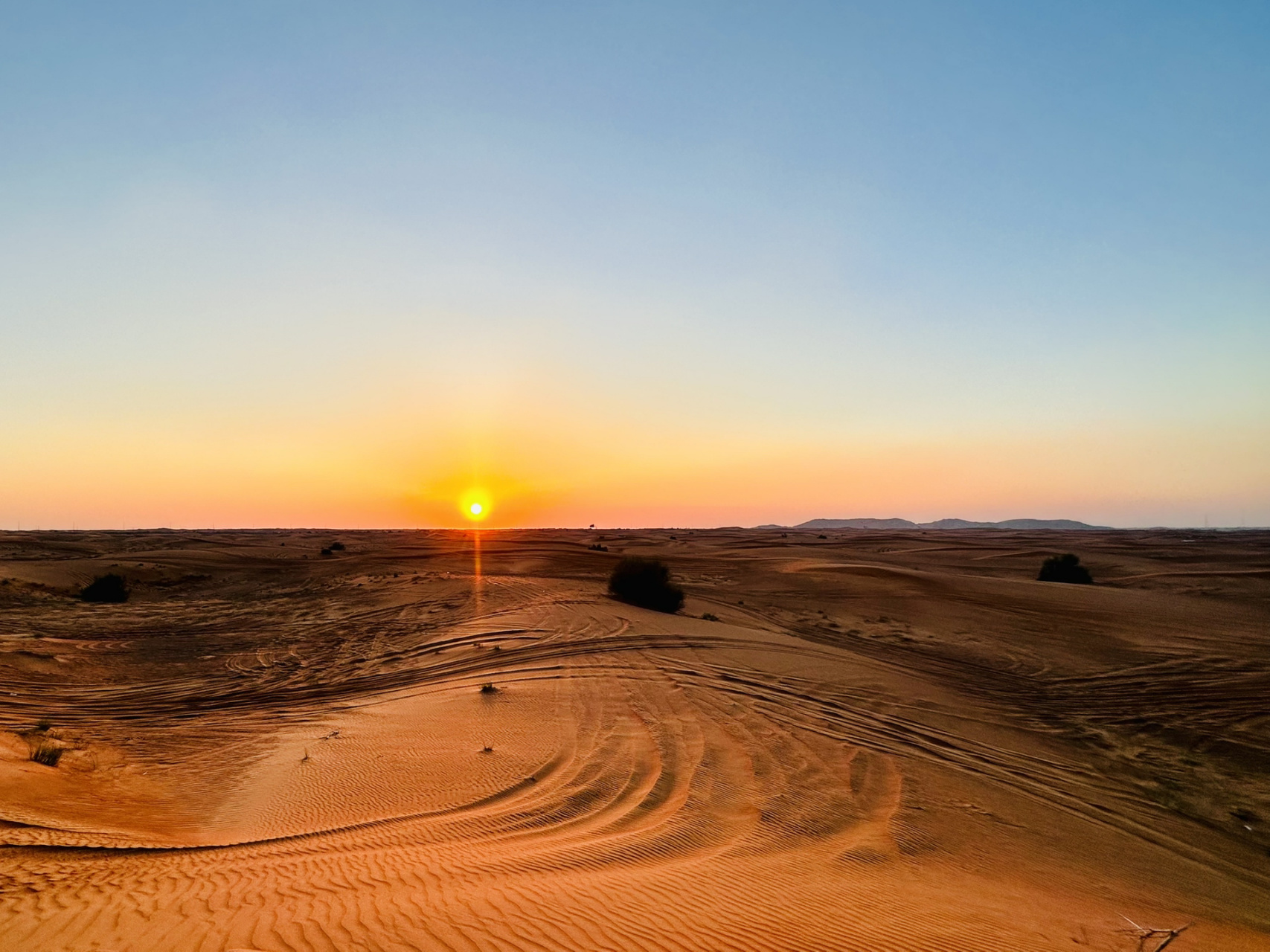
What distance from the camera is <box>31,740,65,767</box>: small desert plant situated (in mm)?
9219

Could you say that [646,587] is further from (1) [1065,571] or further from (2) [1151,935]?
(1) [1065,571]

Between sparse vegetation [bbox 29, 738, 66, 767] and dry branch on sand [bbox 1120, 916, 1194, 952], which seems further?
sparse vegetation [bbox 29, 738, 66, 767]

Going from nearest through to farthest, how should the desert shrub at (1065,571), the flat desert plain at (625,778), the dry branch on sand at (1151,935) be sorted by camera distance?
the flat desert plain at (625,778), the dry branch on sand at (1151,935), the desert shrub at (1065,571)

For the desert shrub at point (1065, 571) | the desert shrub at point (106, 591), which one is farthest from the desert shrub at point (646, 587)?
the desert shrub at point (1065, 571)

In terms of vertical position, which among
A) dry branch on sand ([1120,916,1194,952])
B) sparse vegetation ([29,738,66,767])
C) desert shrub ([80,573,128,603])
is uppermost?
desert shrub ([80,573,128,603])

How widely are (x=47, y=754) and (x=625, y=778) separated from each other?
759 centimetres

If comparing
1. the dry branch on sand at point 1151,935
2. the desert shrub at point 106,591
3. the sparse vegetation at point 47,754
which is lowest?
the dry branch on sand at point 1151,935

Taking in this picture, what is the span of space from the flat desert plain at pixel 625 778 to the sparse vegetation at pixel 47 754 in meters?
0.15

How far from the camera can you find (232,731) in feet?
38.2

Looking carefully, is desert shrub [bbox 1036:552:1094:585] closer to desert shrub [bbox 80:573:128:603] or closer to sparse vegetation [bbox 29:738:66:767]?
sparse vegetation [bbox 29:738:66:767]

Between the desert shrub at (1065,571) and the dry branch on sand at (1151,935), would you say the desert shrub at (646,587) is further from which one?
the desert shrub at (1065,571)

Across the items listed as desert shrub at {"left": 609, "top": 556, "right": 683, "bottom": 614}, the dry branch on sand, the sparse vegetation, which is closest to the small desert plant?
the sparse vegetation

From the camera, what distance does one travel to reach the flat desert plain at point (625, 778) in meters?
5.34

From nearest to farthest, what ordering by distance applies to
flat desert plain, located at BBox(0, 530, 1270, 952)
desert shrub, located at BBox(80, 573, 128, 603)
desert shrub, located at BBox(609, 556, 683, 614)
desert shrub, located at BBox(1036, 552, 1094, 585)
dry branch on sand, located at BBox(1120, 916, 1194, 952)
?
flat desert plain, located at BBox(0, 530, 1270, 952) → dry branch on sand, located at BBox(1120, 916, 1194, 952) → desert shrub, located at BBox(609, 556, 683, 614) → desert shrub, located at BBox(80, 573, 128, 603) → desert shrub, located at BBox(1036, 552, 1094, 585)
